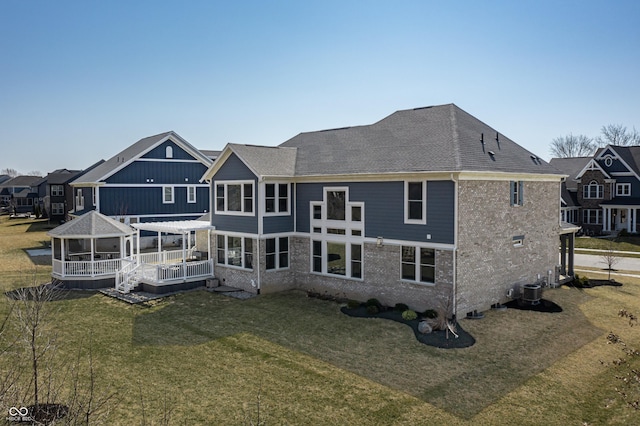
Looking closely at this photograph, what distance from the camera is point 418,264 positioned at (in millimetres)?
19672

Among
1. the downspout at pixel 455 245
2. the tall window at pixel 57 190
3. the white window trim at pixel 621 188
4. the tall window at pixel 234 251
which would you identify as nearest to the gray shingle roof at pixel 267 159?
the tall window at pixel 234 251

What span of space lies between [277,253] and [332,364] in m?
10.2

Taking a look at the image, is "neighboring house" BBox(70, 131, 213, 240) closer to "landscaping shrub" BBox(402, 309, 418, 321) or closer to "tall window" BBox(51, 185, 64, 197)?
"landscaping shrub" BBox(402, 309, 418, 321)

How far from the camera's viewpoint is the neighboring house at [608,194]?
155ft

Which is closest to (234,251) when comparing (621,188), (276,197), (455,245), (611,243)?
(276,197)

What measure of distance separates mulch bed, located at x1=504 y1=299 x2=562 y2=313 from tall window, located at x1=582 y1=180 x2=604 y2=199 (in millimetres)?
33634

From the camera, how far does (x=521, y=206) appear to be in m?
22.2

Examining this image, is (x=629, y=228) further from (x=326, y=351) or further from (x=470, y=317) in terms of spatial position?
(x=326, y=351)

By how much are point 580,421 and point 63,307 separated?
19650 mm

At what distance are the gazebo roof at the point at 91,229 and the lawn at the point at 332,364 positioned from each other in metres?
4.31

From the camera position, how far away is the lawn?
11.6 m

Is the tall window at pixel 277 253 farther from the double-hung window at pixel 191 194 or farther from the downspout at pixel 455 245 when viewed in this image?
the double-hung window at pixel 191 194

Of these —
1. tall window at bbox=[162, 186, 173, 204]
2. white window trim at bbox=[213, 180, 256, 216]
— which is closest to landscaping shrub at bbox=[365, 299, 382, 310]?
white window trim at bbox=[213, 180, 256, 216]

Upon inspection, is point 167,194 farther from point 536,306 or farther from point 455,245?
point 536,306
